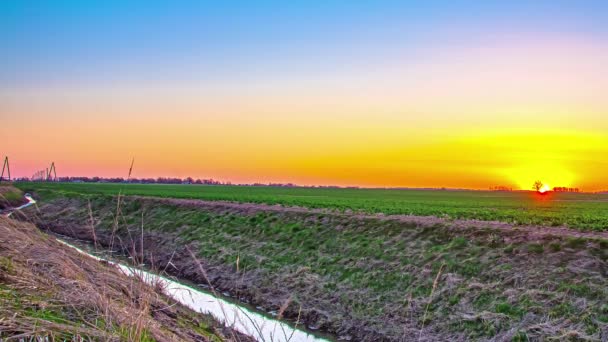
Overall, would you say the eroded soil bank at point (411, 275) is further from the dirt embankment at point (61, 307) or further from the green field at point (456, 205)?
the green field at point (456, 205)

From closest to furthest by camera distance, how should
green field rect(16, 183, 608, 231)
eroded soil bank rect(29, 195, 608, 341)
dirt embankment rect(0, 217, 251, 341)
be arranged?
1. dirt embankment rect(0, 217, 251, 341)
2. eroded soil bank rect(29, 195, 608, 341)
3. green field rect(16, 183, 608, 231)

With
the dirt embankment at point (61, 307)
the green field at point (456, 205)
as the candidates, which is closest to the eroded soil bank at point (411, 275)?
the dirt embankment at point (61, 307)

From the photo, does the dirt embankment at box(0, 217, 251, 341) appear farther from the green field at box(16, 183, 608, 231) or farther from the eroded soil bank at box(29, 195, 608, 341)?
the eroded soil bank at box(29, 195, 608, 341)

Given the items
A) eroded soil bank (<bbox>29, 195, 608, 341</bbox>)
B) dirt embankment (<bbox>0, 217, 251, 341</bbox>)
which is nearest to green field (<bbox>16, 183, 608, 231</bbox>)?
dirt embankment (<bbox>0, 217, 251, 341</bbox>)

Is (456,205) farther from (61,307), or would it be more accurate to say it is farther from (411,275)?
(61,307)

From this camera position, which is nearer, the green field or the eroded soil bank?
the eroded soil bank

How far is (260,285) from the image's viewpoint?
2167 centimetres

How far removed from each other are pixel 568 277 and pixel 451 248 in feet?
15.2

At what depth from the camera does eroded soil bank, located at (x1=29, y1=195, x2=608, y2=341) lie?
A: 14.6m

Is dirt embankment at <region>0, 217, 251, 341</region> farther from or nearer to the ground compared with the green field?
nearer to the ground

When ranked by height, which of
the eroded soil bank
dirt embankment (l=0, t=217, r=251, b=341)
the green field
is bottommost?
the eroded soil bank

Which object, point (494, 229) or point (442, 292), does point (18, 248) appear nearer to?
point (442, 292)

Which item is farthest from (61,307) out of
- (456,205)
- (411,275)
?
(456,205)

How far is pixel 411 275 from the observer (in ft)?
61.7
